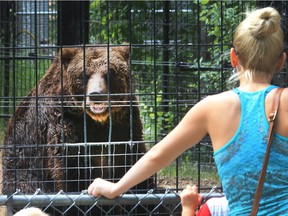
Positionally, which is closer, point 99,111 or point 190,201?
point 190,201

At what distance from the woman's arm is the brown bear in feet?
10.2

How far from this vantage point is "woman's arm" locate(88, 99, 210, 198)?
9.11 ft

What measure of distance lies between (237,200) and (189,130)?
1.11 feet

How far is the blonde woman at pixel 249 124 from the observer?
2668 mm

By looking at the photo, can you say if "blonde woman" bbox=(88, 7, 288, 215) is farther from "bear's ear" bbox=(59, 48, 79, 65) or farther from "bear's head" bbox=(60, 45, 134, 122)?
"bear's ear" bbox=(59, 48, 79, 65)

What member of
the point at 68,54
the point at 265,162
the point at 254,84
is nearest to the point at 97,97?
the point at 68,54

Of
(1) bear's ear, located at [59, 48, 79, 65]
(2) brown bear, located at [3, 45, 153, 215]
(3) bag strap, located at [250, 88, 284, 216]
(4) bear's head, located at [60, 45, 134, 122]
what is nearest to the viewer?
(3) bag strap, located at [250, 88, 284, 216]

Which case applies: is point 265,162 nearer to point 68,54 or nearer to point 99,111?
point 99,111

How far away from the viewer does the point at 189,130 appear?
2.80 meters

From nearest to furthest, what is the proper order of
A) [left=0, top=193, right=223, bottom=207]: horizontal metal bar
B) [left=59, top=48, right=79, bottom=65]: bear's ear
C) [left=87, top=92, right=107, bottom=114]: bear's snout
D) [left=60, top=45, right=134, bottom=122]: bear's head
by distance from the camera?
[left=0, top=193, right=223, bottom=207]: horizontal metal bar
[left=87, top=92, right=107, bottom=114]: bear's snout
[left=60, top=45, right=134, bottom=122]: bear's head
[left=59, top=48, right=79, bottom=65]: bear's ear

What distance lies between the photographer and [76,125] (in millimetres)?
6703

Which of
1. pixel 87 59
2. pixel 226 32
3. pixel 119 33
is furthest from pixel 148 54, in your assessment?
pixel 87 59

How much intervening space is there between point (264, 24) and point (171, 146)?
0.62m

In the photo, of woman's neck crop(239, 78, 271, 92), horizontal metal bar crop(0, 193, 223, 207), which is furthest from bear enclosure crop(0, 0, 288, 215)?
woman's neck crop(239, 78, 271, 92)
